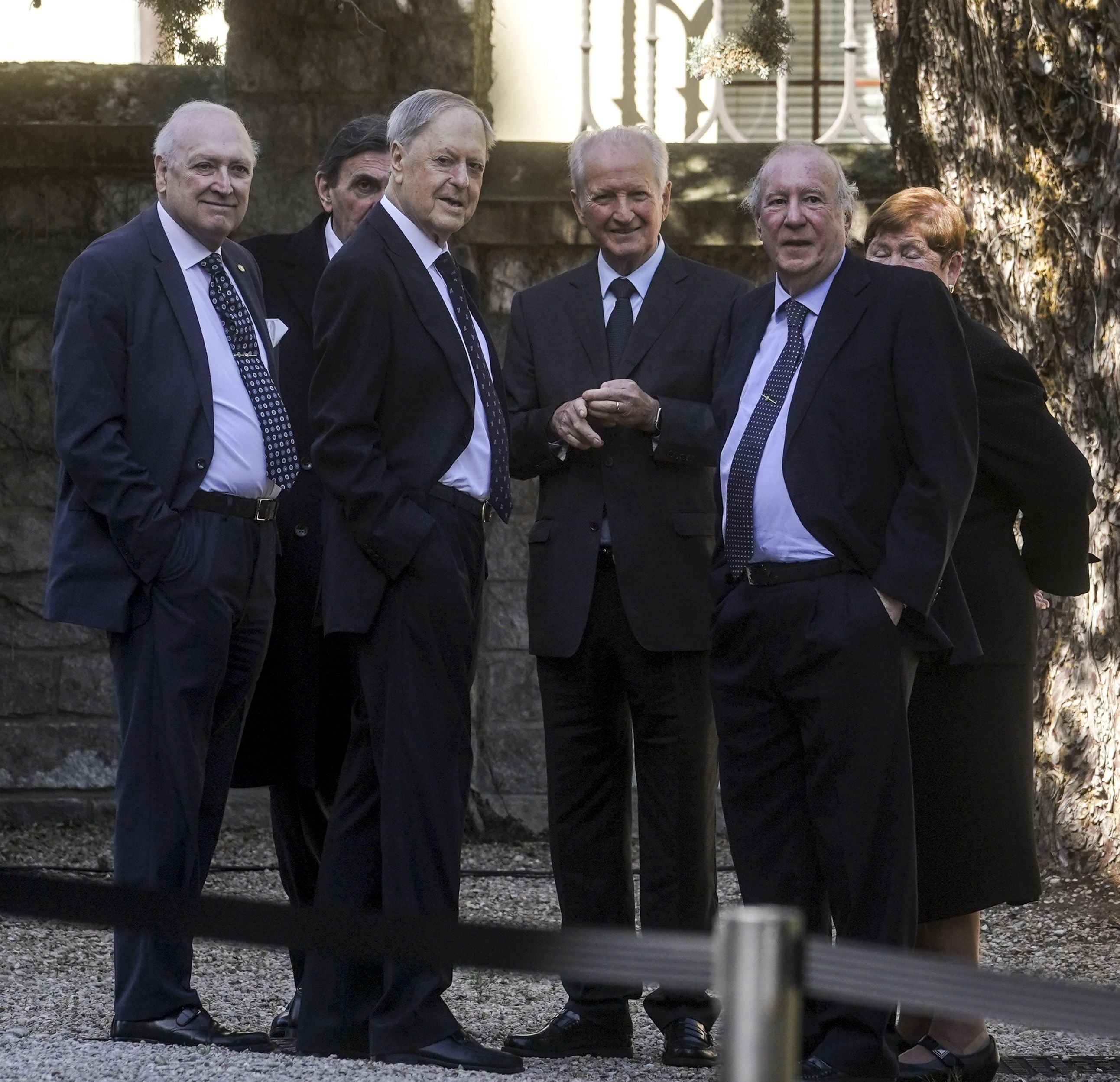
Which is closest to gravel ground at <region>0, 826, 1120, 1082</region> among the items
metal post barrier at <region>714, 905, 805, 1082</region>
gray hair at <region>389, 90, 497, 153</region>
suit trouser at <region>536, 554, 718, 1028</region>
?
suit trouser at <region>536, 554, 718, 1028</region>

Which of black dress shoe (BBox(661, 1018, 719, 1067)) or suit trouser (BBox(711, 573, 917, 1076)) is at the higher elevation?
suit trouser (BBox(711, 573, 917, 1076))

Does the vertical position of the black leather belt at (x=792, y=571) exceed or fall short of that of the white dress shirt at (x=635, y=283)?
it falls short

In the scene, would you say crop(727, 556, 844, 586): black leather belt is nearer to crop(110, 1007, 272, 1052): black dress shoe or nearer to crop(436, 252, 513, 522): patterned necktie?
crop(436, 252, 513, 522): patterned necktie

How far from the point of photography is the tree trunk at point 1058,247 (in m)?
5.29

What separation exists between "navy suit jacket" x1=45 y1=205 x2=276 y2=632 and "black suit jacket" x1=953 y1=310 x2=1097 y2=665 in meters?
1.63

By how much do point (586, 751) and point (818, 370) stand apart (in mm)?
1020

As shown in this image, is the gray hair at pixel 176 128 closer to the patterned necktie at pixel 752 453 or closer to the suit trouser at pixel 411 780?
the suit trouser at pixel 411 780

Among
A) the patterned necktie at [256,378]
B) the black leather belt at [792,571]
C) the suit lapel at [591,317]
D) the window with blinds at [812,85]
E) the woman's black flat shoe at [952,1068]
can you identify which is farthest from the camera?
the window with blinds at [812,85]

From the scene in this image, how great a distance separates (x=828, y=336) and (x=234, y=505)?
50.6 inches

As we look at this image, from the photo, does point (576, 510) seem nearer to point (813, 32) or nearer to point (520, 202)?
point (520, 202)

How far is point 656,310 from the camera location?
13.0ft

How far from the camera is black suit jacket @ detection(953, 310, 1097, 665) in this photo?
12.0 feet

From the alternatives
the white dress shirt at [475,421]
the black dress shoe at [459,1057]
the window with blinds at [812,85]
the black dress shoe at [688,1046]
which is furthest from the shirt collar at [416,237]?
the window with blinds at [812,85]

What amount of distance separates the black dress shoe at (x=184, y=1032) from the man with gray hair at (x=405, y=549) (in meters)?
0.14
